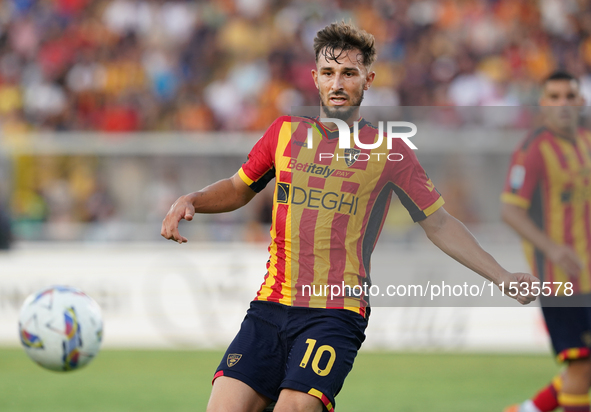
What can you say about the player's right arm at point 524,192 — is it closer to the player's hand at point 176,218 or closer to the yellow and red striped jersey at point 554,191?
the yellow and red striped jersey at point 554,191

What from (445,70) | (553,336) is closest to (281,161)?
(553,336)

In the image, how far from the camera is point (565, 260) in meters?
4.99

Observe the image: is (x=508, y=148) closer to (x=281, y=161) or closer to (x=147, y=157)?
(x=147, y=157)

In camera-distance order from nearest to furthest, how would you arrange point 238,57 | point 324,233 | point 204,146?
point 324,233
point 204,146
point 238,57

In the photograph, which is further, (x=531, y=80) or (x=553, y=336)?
(x=531, y=80)

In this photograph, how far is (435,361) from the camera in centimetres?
977

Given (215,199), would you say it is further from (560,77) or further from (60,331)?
(560,77)

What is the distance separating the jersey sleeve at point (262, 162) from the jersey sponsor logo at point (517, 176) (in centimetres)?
220

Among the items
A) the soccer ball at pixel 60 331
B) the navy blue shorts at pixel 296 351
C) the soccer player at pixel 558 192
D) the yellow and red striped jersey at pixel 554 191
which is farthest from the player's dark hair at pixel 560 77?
the soccer ball at pixel 60 331

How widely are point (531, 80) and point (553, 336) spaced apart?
28.0 feet

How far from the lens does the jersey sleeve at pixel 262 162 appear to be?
411 centimetres

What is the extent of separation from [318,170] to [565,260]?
196 cm

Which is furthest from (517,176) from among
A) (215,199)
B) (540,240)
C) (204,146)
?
(204,146)

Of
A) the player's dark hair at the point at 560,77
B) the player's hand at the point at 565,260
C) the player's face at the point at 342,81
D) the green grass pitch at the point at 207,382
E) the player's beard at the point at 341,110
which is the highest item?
the player's dark hair at the point at 560,77
